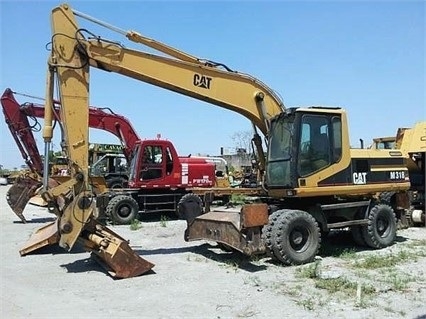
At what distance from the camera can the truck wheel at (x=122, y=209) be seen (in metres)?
12.8

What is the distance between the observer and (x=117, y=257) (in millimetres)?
6715

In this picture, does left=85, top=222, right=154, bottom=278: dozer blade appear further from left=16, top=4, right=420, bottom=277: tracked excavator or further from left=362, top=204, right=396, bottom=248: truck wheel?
left=362, top=204, right=396, bottom=248: truck wheel

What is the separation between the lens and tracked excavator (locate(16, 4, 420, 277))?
724 cm

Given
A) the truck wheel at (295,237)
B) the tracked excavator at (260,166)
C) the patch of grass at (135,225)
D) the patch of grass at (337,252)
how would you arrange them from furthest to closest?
the patch of grass at (135,225) → the patch of grass at (337,252) → the truck wheel at (295,237) → the tracked excavator at (260,166)

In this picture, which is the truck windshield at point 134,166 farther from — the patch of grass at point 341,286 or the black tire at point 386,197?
the patch of grass at point 341,286

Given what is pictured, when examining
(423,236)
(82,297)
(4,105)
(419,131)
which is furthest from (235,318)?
(4,105)

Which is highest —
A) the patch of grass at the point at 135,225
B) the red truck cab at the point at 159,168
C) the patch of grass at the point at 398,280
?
the red truck cab at the point at 159,168

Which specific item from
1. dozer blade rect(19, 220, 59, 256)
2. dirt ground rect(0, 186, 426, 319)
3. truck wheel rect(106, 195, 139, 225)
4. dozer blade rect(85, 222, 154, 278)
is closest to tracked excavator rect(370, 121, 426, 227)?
dirt ground rect(0, 186, 426, 319)

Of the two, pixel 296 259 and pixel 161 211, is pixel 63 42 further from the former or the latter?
pixel 161 211

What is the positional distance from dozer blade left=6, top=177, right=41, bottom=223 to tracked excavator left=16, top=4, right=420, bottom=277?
639 cm

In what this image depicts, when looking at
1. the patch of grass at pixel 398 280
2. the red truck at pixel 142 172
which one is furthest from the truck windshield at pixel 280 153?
the red truck at pixel 142 172

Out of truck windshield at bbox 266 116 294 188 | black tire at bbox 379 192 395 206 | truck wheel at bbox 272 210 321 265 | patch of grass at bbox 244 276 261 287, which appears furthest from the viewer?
black tire at bbox 379 192 395 206

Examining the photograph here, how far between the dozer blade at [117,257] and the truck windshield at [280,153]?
284cm

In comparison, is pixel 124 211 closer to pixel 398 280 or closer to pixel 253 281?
pixel 253 281
